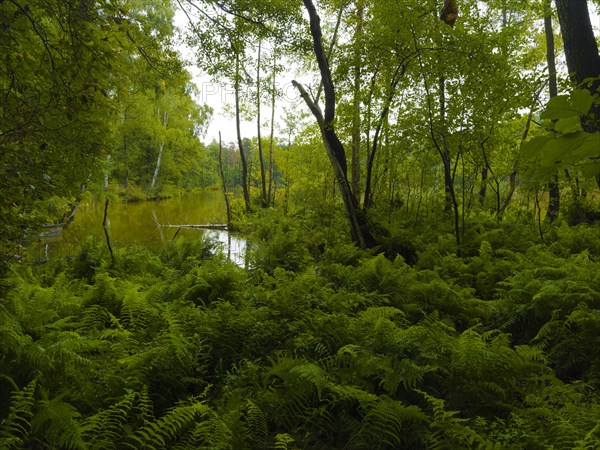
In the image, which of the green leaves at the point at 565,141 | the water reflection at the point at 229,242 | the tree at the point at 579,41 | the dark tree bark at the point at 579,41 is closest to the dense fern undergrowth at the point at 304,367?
the green leaves at the point at 565,141

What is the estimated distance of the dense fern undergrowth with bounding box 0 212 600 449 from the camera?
2.65 metres

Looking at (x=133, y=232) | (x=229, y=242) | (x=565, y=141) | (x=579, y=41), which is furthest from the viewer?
(x=133, y=232)

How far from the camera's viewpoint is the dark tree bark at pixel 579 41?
4699 millimetres

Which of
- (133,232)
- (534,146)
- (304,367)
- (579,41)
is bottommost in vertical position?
(133,232)

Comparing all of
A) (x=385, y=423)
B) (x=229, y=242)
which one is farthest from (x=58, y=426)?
(x=229, y=242)

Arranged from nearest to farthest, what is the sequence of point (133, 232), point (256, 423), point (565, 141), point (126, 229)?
point (565, 141) → point (256, 423) → point (133, 232) → point (126, 229)

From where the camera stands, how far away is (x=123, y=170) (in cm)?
3228

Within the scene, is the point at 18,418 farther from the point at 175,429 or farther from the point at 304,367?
the point at 304,367

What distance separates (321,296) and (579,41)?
4670 millimetres

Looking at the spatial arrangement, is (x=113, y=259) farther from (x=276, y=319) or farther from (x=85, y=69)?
(x=85, y=69)

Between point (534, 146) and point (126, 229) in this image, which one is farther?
point (126, 229)

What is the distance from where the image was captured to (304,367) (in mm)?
3062

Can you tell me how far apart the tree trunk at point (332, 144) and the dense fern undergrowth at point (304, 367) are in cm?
286

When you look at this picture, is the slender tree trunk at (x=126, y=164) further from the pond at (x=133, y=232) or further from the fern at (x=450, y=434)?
the fern at (x=450, y=434)
